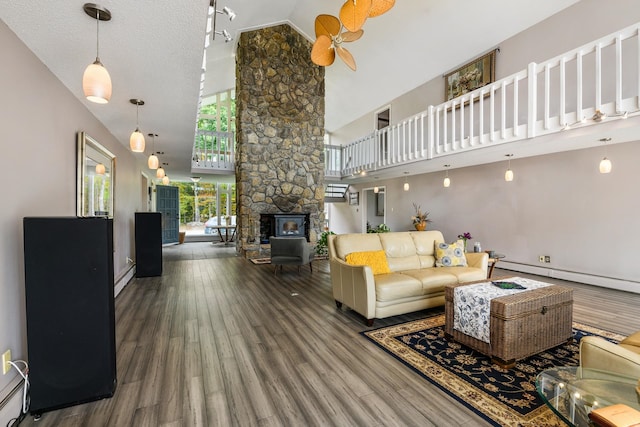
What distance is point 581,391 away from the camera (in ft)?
4.94

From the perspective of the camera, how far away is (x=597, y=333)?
3047mm

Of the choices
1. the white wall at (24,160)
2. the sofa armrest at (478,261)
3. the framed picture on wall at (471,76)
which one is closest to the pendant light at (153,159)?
the white wall at (24,160)

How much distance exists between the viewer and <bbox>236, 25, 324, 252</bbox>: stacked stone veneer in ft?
25.2

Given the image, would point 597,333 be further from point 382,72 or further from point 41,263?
point 382,72

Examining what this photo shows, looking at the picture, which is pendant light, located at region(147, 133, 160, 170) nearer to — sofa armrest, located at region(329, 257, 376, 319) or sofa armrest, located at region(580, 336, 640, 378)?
sofa armrest, located at region(329, 257, 376, 319)

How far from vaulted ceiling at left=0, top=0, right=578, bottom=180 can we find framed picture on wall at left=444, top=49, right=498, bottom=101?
209mm

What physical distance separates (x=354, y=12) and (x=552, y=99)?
4.70 meters

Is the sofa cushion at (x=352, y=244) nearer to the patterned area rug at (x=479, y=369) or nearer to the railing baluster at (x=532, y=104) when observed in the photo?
the patterned area rug at (x=479, y=369)

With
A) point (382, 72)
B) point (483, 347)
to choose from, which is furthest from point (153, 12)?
point (382, 72)

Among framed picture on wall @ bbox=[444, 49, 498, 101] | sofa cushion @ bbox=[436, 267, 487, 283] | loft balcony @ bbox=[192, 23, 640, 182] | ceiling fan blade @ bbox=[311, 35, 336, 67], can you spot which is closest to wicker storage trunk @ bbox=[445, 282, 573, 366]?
sofa cushion @ bbox=[436, 267, 487, 283]

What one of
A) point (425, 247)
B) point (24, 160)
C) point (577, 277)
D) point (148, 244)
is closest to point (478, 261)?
point (425, 247)

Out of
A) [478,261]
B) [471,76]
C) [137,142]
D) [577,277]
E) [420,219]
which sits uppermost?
[471,76]

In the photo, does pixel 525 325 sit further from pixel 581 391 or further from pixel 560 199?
pixel 560 199

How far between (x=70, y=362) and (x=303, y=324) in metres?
2.05
